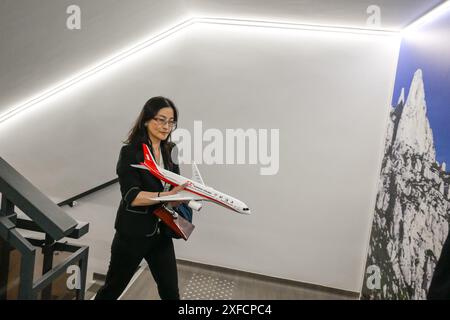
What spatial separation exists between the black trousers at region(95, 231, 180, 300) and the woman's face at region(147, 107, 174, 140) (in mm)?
559

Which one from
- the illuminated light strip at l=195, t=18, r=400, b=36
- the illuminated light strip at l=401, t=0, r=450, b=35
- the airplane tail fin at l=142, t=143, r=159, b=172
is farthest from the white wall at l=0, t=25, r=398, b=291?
the airplane tail fin at l=142, t=143, r=159, b=172

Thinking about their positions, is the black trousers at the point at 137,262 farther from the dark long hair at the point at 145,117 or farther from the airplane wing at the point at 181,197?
the dark long hair at the point at 145,117

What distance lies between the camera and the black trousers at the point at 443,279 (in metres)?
1.07

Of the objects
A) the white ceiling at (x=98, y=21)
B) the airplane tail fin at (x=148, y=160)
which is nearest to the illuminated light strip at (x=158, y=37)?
the white ceiling at (x=98, y=21)

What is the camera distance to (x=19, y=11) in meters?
1.37

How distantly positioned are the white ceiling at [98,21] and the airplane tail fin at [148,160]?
0.78 m

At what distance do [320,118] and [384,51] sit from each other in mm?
783

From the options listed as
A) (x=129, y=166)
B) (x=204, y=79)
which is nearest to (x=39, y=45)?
(x=129, y=166)

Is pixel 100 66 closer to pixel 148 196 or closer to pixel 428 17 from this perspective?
pixel 148 196

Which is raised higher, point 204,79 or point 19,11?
point 204,79

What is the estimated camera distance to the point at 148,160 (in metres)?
1.64

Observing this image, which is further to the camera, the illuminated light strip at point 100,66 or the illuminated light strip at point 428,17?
the illuminated light strip at point 100,66

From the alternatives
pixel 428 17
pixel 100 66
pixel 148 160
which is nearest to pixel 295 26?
pixel 428 17

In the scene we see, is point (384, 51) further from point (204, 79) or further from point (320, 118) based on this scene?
point (204, 79)
